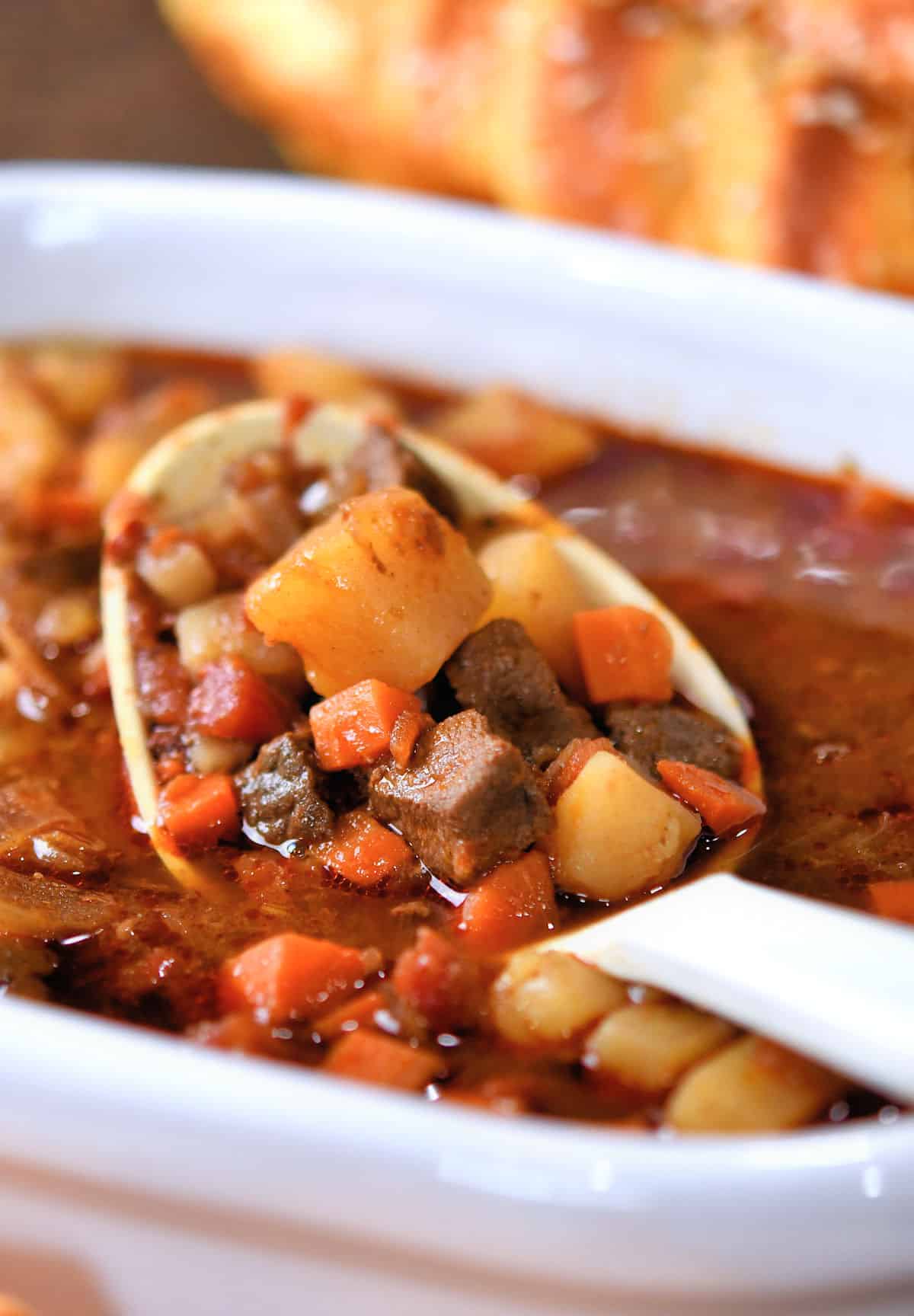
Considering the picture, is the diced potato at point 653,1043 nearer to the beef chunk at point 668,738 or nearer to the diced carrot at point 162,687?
the beef chunk at point 668,738

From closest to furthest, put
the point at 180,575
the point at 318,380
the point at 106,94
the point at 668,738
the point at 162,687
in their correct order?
the point at 668,738
the point at 162,687
the point at 180,575
the point at 318,380
the point at 106,94

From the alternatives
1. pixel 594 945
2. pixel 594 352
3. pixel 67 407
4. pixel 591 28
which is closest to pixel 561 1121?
pixel 594 945

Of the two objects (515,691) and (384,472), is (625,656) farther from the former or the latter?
(384,472)

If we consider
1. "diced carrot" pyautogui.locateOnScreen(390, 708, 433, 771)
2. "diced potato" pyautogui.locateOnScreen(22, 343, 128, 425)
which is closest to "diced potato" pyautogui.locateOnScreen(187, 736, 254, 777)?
"diced carrot" pyautogui.locateOnScreen(390, 708, 433, 771)

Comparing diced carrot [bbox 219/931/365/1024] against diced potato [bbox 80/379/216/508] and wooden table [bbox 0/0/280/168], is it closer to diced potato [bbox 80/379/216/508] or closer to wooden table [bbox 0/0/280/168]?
diced potato [bbox 80/379/216/508]

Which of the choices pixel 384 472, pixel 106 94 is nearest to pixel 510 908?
pixel 384 472

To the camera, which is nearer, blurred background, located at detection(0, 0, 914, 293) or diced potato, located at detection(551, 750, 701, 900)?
diced potato, located at detection(551, 750, 701, 900)

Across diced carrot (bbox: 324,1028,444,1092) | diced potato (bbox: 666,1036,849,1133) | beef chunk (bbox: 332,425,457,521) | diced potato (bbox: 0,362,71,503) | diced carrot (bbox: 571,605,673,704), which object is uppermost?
beef chunk (bbox: 332,425,457,521)
